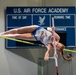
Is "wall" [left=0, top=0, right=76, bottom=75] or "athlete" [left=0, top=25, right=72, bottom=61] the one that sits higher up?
"athlete" [left=0, top=25, right=72, bottom=61]

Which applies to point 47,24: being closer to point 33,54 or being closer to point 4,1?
point 33,54

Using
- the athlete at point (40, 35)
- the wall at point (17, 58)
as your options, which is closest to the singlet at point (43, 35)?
the athlete at point (40, 35)

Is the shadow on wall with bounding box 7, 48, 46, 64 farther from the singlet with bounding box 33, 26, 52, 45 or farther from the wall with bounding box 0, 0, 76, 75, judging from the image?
the singlet with bounding box 33, 26, 52, 45

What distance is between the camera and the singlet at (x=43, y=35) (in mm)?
1957

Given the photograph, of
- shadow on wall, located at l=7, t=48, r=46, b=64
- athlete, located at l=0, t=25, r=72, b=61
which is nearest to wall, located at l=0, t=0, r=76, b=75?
shadow on wall, located at l=7, t=48, r=46, b=64

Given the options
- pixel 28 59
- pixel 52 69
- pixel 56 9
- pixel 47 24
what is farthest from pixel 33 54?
pixel 56 9

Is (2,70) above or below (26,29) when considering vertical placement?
below

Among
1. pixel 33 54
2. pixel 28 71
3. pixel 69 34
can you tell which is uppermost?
pixel 69 34

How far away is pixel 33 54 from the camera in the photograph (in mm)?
4062

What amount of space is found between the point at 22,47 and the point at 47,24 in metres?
0.63

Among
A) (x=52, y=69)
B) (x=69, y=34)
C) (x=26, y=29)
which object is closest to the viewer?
(x=26, y=29)

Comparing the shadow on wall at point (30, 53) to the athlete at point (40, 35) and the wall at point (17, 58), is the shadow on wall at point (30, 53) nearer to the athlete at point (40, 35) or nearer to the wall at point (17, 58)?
the wall at point (17, 58)

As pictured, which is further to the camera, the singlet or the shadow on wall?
the shadow on wall

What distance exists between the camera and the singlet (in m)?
1.96
